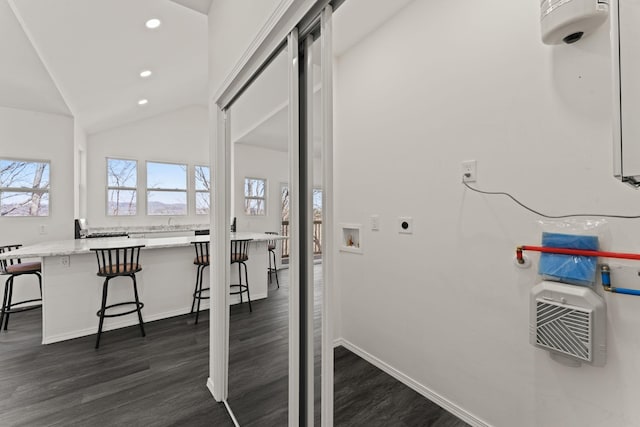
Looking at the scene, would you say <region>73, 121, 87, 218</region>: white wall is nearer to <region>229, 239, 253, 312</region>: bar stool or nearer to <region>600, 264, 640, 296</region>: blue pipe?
<region>229, 239, 253, 312</region>: bar stool

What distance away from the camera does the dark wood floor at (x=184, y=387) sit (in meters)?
1.64

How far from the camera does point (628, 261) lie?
3.70ft

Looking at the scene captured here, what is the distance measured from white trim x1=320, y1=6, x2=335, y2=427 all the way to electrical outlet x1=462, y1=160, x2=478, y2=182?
1.11m

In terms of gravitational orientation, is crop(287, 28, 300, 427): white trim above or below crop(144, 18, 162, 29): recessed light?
below

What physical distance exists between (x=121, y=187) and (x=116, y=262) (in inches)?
126

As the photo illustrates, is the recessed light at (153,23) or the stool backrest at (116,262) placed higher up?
the recessed light at (153,23)

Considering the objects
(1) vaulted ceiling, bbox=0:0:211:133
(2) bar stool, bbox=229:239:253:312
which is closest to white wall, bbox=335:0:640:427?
(2) bar stool, bbox=229:239:253:312

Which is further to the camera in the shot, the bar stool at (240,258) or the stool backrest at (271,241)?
the bar stool at (240,258)

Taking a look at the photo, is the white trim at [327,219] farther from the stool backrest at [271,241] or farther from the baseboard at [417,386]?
the baseboard at [417,386]

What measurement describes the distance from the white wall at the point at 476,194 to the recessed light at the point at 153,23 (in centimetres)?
191

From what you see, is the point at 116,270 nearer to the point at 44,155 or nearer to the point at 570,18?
the point at 44,155

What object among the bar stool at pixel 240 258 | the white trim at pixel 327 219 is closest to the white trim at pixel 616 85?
the white trim at pixel 327 219

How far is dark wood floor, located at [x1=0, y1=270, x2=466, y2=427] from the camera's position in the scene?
164cm

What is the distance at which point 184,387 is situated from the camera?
213 centimetres
